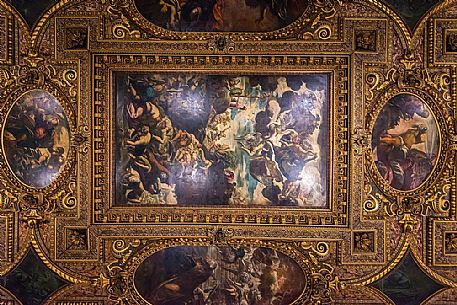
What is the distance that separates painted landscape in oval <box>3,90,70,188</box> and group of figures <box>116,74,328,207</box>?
1354 mm

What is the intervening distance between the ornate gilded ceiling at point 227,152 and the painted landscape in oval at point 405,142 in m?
0.03

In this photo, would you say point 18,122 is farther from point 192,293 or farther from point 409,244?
point 409,244

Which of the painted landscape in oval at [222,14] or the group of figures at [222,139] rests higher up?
the painted landscape in oval at [222,14]

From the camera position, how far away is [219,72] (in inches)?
354

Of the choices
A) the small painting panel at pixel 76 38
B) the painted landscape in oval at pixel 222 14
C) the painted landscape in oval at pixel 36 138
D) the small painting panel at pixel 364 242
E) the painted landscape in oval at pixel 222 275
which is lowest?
the painted landscape in oval at pixel 222 275

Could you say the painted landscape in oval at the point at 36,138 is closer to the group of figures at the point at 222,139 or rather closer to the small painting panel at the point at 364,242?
the group of figures at the point at 222,139

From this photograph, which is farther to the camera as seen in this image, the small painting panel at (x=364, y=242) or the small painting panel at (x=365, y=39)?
the small painting panel at (x=364, y=242)

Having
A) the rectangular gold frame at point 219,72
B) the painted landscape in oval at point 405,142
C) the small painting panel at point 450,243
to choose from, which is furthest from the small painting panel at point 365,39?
the small painting panel at point 450,243

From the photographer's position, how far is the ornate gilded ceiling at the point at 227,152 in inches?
345

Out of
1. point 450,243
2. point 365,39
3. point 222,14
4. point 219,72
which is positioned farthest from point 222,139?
point 450,243

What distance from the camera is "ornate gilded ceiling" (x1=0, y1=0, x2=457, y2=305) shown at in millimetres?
8766

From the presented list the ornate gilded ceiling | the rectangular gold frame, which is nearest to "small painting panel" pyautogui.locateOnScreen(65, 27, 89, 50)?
the ornate gilded ceiling

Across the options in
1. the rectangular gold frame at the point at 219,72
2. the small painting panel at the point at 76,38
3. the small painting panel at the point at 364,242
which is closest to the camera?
the small painting panel at the point at 76,38

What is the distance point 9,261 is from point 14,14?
5.59 meters
